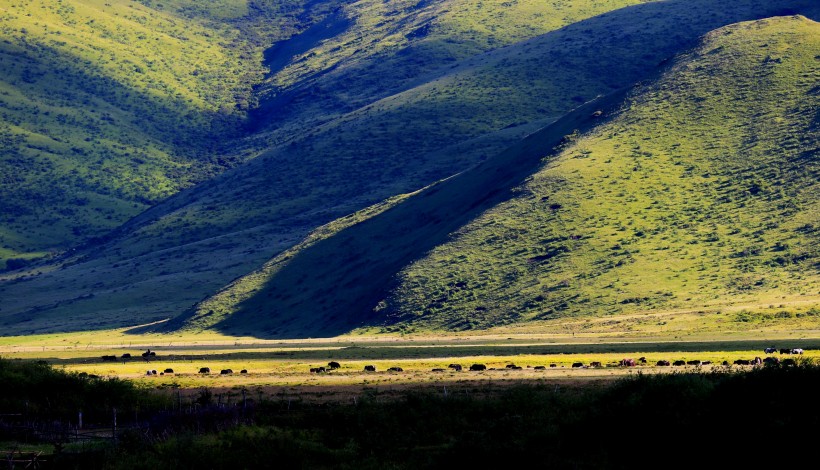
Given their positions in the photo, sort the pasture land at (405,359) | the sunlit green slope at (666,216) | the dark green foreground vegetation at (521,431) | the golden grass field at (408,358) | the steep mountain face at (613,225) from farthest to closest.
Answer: the steep mountain face at (613,225)
the sunlit green slope at (666,216)
the pasture land at (405,359)
the golden grass field at (408,358)
the dark green foreground vegetation at (521,431)

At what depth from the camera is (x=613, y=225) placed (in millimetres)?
139625

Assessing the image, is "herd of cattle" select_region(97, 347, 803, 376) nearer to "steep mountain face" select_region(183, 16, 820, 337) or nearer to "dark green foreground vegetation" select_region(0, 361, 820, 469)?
"dark green foreground vegetation" select_region(0, 361, 820, 469)

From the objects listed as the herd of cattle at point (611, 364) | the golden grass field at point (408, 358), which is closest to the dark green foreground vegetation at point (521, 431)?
the golden grass field at point (408, 358)

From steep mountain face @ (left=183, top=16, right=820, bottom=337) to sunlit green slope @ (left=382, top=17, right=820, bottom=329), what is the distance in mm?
259

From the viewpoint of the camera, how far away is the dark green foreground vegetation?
39.0 metres

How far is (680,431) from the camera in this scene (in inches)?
1599

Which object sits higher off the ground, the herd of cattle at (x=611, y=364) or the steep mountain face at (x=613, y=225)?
the steep mountain face at (x=613, y=225)

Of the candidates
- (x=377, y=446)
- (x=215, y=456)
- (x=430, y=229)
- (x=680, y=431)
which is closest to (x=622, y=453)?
(x=680, y=431)

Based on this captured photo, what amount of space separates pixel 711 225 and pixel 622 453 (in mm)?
98333

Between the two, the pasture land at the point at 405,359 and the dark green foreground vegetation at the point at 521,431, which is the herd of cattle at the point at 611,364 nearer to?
the pasture land at the point at 405,359

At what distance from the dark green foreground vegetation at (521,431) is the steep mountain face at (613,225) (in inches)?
2810

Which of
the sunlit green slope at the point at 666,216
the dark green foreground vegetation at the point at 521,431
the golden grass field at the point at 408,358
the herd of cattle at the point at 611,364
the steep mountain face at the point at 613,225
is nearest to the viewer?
the dark green foreground vegetation at the point at 521,431

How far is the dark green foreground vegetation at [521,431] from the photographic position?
128 ft

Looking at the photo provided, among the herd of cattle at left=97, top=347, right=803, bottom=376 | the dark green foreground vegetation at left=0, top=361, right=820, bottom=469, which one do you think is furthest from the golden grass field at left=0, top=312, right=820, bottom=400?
the dark green foreground vegetation at left=0, top=361, right=820, bottom=469
